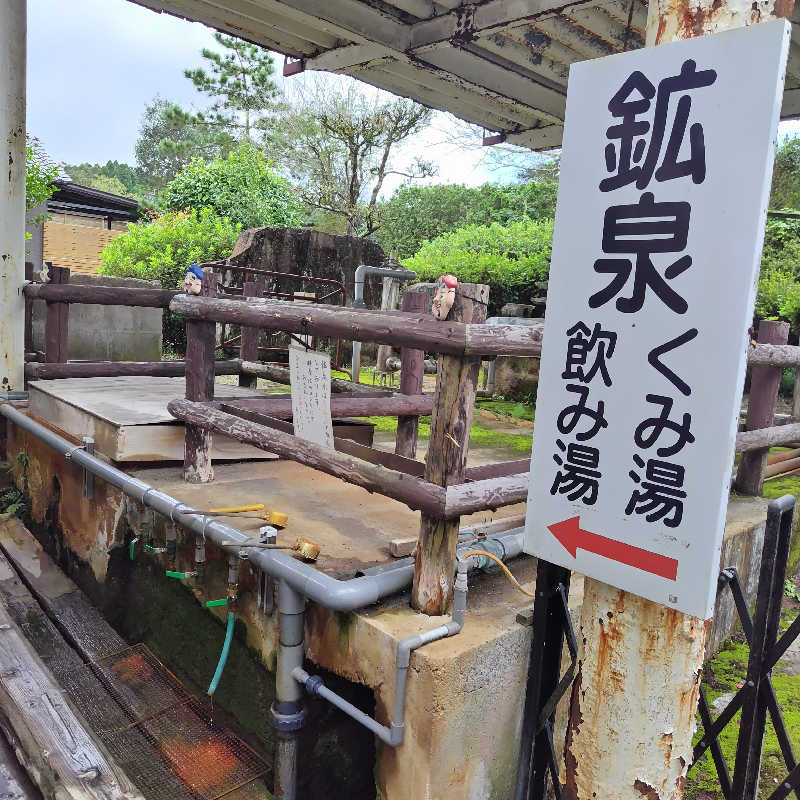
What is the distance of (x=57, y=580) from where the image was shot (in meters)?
4.39

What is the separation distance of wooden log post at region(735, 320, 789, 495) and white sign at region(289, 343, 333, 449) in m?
2.47

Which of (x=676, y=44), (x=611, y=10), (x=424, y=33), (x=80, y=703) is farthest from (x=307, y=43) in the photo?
(x=80, y=703)

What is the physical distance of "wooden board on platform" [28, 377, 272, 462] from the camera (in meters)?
3.74

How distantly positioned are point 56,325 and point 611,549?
17.0ft

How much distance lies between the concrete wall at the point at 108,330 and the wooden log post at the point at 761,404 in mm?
5966

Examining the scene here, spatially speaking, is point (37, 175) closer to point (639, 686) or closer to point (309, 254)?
point (309, 254)

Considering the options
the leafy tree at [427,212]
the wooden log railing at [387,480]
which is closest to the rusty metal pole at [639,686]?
the wooden log railing at [387,480]

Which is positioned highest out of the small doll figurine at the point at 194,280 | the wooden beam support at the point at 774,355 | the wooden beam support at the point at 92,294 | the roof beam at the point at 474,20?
the roof beam at the point at 474,20

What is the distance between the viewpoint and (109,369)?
5.76m

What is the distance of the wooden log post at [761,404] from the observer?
3.71 meters

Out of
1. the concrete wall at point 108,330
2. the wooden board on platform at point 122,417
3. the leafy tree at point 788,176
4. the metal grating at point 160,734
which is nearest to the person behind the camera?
the metal grating at point 160,734

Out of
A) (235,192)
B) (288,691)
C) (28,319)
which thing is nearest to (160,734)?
(288,691)

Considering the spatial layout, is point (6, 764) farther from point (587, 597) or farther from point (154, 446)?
point (587, 597)

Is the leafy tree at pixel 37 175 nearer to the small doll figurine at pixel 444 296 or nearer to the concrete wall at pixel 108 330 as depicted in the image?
the concrete wall at pixel 108 330
